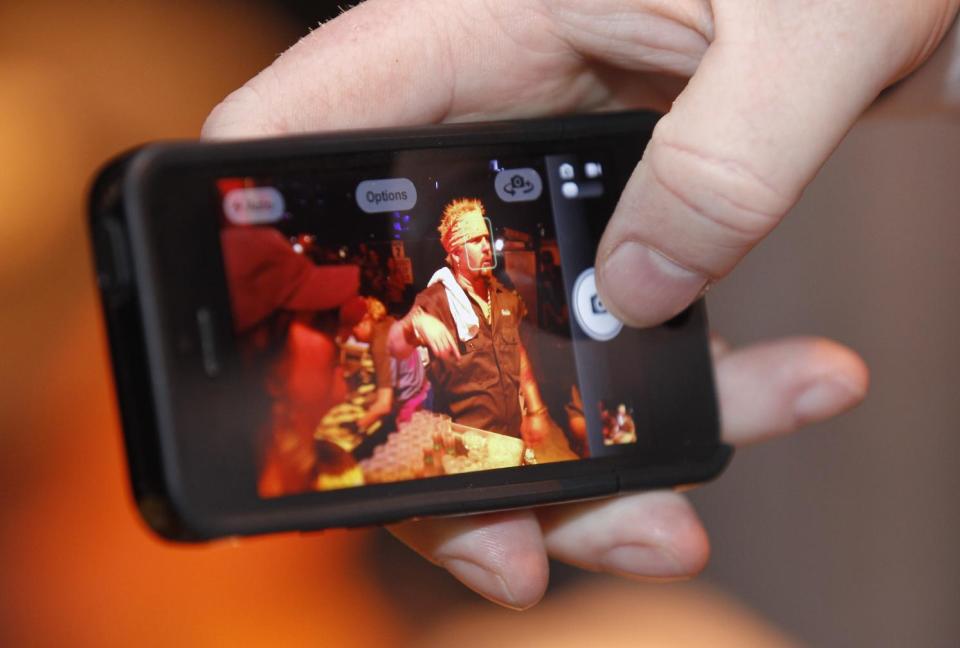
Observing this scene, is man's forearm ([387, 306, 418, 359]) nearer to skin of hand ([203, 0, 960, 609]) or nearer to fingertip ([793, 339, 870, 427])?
skin of hand ([203, 0, 960, 609])

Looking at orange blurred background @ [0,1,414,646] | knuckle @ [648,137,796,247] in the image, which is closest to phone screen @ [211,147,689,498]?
knuckle @ [648,137,796,247]

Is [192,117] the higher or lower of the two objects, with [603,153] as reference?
higher

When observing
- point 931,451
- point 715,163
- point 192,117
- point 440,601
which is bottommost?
point 440,601

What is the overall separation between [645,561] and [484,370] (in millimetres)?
207

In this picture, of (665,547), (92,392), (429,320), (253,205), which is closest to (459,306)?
(429,320)

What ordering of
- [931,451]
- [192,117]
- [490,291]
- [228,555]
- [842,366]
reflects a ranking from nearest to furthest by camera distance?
1. [490,291]
2. [842,366]
3. [931,451]
4. [228,555]
5. [192,117]

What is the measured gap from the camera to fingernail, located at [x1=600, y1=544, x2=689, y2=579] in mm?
651

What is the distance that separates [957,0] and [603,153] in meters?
0.23

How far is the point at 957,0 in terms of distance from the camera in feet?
1.83

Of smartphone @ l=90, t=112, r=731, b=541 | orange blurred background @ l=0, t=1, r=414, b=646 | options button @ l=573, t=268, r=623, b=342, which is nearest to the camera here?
smartphone @ l=90, t=112, r=731, b=541

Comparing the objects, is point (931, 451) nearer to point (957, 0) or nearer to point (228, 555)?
point (957, 0)

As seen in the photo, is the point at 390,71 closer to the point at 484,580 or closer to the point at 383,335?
the point at 383,335

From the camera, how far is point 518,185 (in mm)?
582

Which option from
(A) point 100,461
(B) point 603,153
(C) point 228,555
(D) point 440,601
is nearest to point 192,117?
(A) point 100,461
